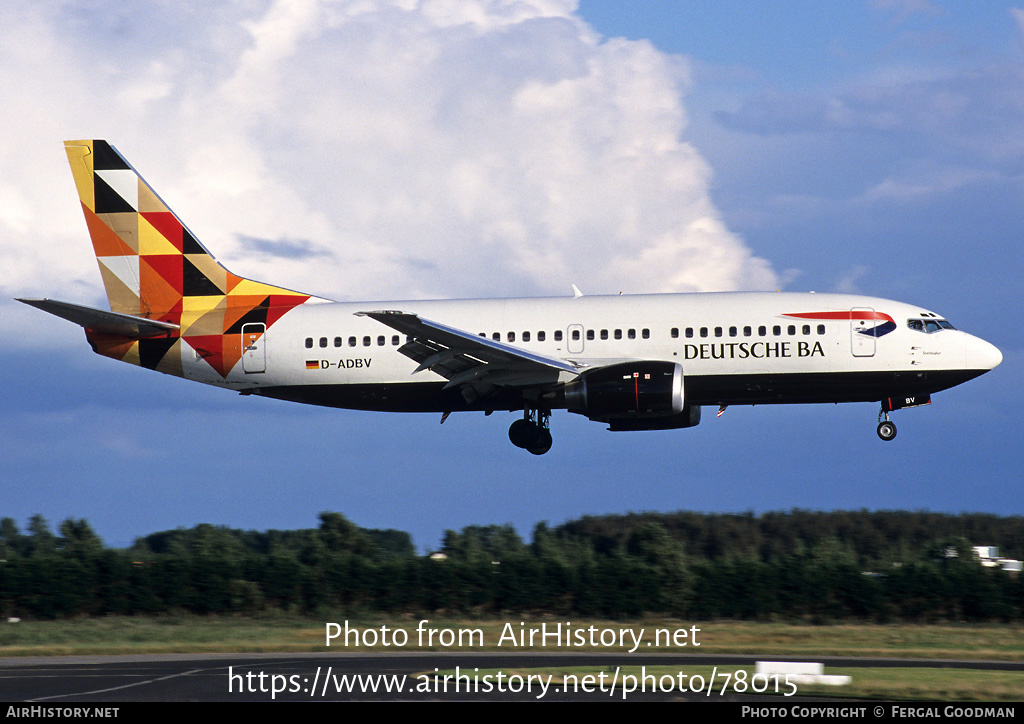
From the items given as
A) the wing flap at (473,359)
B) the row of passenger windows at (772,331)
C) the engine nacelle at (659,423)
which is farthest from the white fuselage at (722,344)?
the engine nacelle at (659,423)

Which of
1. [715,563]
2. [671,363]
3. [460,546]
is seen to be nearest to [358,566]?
[460,546]

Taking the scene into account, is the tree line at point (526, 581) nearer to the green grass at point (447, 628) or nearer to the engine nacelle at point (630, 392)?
the green grass at point (447, 628)

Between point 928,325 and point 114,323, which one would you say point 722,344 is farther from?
point 114,323

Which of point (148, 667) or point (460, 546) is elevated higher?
point (460, 546)

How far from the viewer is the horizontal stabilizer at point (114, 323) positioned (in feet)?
105

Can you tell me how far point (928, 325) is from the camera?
30.9 meters

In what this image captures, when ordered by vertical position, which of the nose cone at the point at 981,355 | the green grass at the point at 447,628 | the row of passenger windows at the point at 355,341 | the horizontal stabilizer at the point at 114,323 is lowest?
the green grass at the point at 447,628

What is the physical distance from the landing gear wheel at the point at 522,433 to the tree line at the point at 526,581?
23.2ft

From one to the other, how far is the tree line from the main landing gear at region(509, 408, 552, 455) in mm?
6944

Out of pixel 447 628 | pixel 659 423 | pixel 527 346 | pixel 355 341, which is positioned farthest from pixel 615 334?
pixel 447 628

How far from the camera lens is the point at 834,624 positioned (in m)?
37.2

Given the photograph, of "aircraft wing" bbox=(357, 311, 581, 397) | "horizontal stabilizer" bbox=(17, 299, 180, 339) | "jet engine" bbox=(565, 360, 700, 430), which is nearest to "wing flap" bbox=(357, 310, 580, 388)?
"aircraft wing" bbox=(357, 311, 581, 397)
